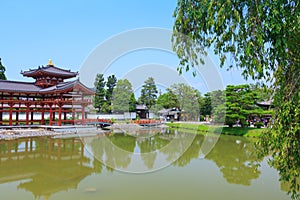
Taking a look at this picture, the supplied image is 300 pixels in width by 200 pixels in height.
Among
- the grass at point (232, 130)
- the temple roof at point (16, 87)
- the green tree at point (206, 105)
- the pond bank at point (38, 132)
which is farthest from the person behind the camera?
the green tree at point (206, 105)

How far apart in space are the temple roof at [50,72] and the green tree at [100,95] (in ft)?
34.0

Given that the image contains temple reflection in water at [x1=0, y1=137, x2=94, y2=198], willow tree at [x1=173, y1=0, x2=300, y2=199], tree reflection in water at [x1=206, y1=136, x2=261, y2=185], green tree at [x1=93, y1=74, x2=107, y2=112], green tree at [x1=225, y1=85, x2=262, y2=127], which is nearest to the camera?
willow tree at [x1=173, y1=0, x2=300, y2=199]

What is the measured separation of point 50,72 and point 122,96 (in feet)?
43.1

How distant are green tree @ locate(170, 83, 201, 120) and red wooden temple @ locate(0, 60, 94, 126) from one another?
1743 cm

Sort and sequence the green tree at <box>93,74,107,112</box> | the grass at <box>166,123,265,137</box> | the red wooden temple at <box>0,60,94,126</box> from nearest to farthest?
the grass at <box>166,123,265,137</box> < the red wooden temple at <box>0,60,94,126</box> < the green tree at <box>93,74,107,112</box>

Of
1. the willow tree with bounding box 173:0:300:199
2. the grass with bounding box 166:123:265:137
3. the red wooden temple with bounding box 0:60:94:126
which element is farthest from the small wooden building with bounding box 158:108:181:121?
the willow tree with bounding box 173:0:300:199

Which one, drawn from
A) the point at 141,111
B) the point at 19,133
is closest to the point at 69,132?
the point at 19,133

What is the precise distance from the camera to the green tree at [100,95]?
35594 millimetres

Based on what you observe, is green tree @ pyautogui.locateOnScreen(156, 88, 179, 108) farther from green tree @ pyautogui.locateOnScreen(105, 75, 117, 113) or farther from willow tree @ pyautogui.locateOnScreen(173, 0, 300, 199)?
willow tree @ pyautogui.locateOnScreen(173, 0, 300, 199)

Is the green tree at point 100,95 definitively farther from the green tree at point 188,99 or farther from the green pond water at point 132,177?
the green pond water at point 132,177

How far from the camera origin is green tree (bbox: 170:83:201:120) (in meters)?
35.7

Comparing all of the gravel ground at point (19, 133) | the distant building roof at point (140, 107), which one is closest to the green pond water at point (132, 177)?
the gravel ground at point (19, 133)

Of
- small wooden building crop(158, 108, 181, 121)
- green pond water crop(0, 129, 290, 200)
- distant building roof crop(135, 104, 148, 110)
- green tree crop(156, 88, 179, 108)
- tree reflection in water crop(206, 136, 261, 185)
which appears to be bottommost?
tree reflection in water crop(206, 136, 261, 185)

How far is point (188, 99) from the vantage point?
3612 centimetres
